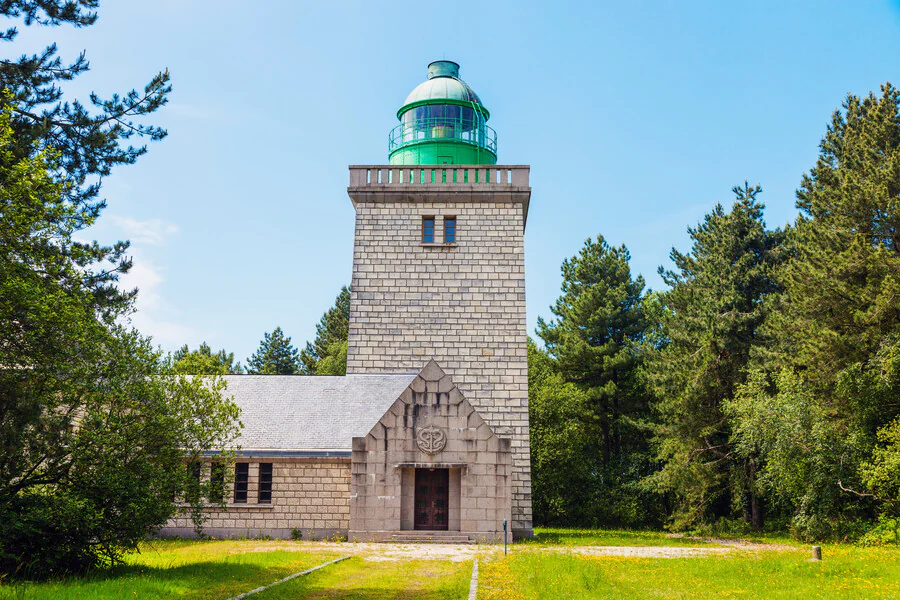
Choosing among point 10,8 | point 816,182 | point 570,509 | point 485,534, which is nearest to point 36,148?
point 10,8

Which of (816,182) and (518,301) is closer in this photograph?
(518,301)

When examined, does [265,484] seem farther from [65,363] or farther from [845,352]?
[845,352]

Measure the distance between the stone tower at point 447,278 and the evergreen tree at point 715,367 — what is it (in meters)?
9.72

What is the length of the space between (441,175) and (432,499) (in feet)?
34.2

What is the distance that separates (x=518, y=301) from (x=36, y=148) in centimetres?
1516

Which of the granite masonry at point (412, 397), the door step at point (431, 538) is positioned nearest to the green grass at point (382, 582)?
the door step at point (431, 538)

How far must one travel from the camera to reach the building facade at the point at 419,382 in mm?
20844

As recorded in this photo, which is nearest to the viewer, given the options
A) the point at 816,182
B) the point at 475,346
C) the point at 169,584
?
the point at 169,584

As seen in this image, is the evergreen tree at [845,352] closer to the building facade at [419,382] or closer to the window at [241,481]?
the building facade at [419,382]

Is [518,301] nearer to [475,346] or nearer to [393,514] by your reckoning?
[475,346]

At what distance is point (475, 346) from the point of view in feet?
80.0

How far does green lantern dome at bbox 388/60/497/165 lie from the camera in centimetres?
2675

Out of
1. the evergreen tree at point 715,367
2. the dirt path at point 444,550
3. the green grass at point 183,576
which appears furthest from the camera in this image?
the evergreen tree at point 715,367

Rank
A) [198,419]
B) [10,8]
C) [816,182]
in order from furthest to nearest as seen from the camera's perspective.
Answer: [816,182] → [198,419] → [10,8]
